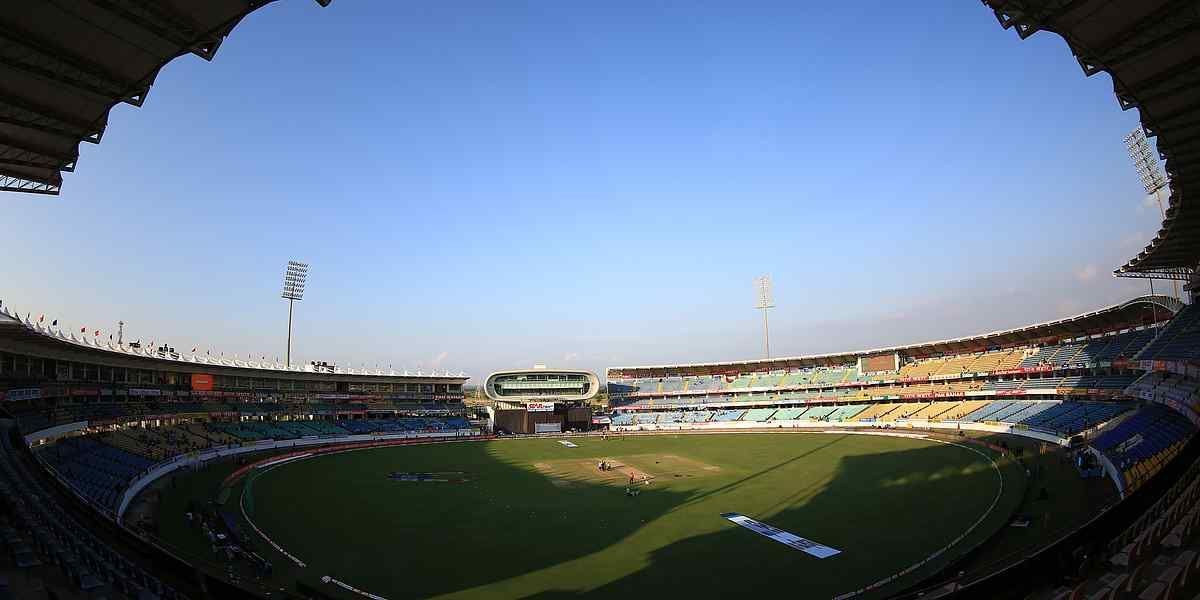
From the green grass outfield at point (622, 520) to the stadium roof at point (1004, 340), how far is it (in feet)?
64.0

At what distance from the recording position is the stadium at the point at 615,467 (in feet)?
41.7

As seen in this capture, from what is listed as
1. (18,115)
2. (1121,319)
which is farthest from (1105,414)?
(18,115)

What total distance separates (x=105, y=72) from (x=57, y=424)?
33.0m

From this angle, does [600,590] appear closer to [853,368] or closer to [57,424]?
[57,424]

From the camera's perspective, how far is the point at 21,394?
107ft

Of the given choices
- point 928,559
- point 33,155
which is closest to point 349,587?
point 33,155

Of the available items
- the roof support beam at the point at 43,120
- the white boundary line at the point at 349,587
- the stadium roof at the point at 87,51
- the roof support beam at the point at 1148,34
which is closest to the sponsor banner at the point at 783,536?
the white boundary line at the point at 349,587

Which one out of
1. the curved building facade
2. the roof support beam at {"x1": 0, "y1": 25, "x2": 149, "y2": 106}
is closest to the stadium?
the roof support beam at {"x1": 0, "y1": 25, "x2": 149, "y2": 106}

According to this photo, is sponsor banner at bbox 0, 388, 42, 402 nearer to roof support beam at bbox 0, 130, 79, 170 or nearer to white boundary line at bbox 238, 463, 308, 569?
white boundary line at bbox 238, 463, 308, 569

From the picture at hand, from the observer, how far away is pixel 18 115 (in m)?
13.5

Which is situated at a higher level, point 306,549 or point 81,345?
point 81,345

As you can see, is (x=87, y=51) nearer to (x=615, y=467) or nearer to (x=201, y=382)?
(x=615, y=467)

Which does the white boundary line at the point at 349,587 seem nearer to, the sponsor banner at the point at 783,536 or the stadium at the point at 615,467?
the stadium at the point at 615,467

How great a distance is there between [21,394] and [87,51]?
3166 cm
